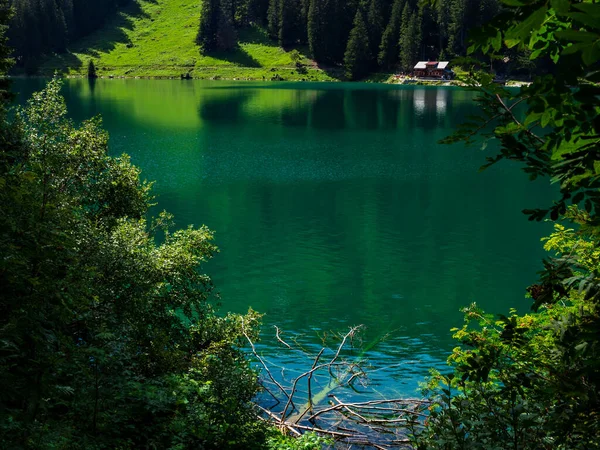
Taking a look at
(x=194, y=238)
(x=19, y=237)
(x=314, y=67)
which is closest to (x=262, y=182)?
(x=194, y=238)

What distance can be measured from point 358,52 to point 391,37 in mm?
10862

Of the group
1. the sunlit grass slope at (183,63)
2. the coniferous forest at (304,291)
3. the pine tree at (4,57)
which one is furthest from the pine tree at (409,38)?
the pine tree at (4,57)

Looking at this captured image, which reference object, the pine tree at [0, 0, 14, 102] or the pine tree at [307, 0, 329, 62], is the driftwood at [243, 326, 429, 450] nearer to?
the pine tree at [0, 0, 14, 102]

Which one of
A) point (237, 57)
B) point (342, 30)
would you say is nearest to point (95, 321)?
point (342, 30)

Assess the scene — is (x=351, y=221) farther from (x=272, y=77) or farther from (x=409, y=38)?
(x=272, y=77)

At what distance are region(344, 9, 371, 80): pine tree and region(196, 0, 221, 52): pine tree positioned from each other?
48055 mm

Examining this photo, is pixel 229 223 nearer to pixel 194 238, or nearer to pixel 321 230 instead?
pixel 321 230

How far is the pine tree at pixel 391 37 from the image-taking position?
568 feet

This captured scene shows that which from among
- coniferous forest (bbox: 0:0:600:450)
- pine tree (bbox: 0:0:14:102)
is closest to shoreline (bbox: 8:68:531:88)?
coniferous forest (bbox: 0:0:600:450)

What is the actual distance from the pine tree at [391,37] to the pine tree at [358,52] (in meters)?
4.47

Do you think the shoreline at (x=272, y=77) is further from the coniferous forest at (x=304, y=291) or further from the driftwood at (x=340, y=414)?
the driftwood at (x=340, y=414)

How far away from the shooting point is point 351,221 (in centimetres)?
4409

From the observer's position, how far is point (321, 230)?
42.4 meters

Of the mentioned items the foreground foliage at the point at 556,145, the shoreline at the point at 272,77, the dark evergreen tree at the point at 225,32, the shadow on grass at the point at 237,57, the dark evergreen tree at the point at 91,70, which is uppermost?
the dark evergreen tree at the point at 225,32
